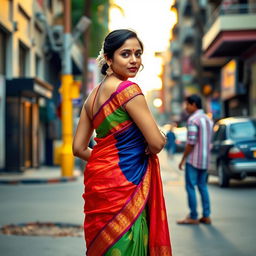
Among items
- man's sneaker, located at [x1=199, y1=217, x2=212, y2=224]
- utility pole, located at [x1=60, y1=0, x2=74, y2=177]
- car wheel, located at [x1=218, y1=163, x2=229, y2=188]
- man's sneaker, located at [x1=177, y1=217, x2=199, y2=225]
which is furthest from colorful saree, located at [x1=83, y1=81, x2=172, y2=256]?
utility pole, located at [x1=60, y1=0, x2=74, y2=177]

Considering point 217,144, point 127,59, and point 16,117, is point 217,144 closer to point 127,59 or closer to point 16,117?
point 16,117

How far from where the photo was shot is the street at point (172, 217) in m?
6.72

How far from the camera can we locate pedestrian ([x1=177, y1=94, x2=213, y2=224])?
871 cm

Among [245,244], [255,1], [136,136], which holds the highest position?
[255,1]

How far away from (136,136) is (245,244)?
13.3 feet

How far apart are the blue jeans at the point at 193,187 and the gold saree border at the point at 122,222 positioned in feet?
17.5

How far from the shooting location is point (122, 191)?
3365mm

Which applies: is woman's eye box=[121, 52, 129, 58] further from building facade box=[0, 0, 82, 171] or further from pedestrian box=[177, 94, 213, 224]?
building facade box=[0, 0, 82, 171]

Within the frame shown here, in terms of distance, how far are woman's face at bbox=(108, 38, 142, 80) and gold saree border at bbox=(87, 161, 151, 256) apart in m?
0.60

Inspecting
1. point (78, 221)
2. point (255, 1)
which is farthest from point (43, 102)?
point (78, 221)

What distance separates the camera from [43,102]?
28.0 m

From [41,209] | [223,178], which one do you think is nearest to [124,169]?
[41,209]

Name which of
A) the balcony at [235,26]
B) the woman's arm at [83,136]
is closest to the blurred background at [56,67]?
the balcony at [235,26]

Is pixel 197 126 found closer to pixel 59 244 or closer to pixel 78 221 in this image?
pixel 78 221
